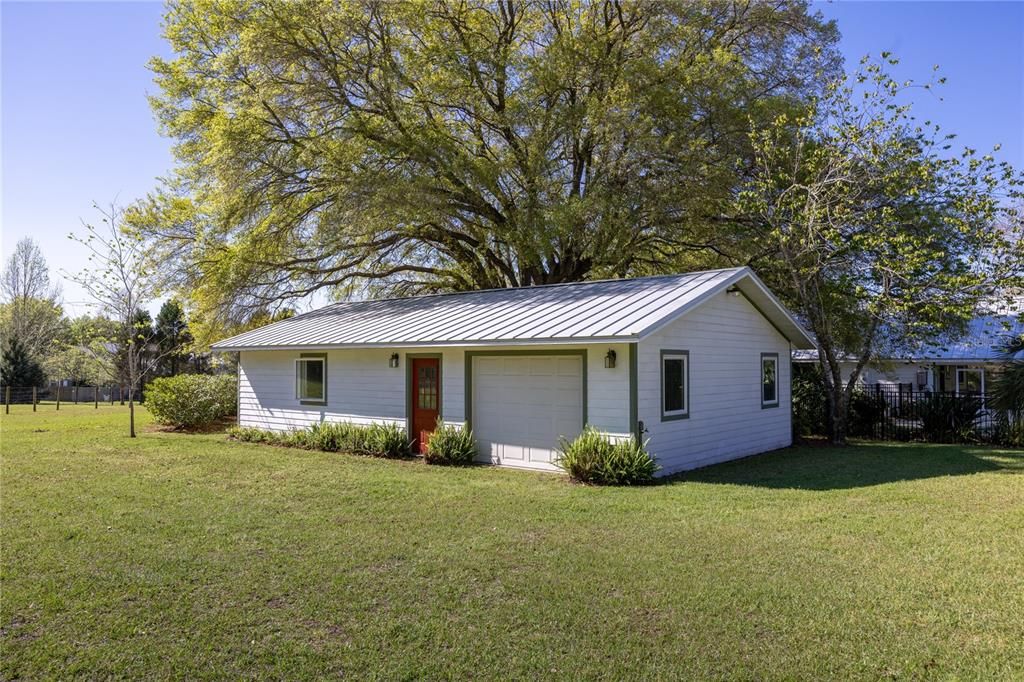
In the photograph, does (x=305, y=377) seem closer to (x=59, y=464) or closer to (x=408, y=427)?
(x=408, y=427)

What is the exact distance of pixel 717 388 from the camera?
12.6m

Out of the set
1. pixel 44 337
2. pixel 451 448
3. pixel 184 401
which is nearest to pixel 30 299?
pixel 44 337

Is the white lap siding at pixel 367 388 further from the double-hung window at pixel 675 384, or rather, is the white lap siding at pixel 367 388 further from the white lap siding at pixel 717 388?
the double-hung window at pixel 675 384

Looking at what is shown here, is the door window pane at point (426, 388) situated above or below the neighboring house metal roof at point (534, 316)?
below

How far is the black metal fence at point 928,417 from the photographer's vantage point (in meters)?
15.5

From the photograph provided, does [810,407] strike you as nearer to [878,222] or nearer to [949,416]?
[949,416]

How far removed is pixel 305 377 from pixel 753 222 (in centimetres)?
1205

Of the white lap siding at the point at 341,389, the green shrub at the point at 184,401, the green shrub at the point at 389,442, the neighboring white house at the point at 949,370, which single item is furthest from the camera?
the neighboring white house at the point at 949,370

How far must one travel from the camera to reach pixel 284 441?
15.4 m

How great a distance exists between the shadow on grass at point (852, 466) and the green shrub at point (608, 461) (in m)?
0.63

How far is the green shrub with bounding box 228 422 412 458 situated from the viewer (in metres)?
13.2

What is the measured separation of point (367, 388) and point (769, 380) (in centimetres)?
901

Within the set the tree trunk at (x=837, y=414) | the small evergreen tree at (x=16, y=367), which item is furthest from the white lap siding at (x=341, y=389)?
the small evergreen tree at (x=16, y=367)

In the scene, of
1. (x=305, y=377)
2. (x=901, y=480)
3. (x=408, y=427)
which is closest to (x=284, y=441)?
(x=305, y=377)
